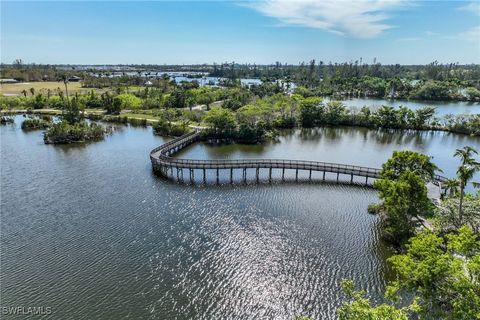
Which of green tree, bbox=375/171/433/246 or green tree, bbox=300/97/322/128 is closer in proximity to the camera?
green tree, bbox=375/171/433/246

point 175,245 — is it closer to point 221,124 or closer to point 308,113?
point 221,124

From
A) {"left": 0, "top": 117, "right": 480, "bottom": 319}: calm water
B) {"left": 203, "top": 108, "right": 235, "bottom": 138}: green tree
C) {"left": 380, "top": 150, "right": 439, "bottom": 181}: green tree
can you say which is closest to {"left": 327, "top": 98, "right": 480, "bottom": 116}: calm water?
{"left": 203, "top": 108, "right": 235, "bottom": 138}: green tree

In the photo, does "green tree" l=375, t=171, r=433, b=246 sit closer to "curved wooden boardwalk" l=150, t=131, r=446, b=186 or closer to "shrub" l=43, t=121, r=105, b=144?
"curved wooden boardwalk" l=150, t=131, r=446, b=186

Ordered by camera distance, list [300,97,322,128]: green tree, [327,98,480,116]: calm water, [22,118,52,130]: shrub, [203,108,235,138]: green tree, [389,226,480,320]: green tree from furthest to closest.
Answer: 1. [327,98,480,116]: calm water
2. [300,97,322,128]: green tree
3. [22,118,52,130]: shrub
4. [203,108,235,138]: green tree
5. [389,226,480,320]: green tree

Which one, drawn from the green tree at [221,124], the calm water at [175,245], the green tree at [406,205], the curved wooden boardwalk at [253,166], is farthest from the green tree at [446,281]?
the green tree at [221,124]

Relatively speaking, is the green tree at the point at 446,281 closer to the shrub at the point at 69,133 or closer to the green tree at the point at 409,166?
the green tree at the point at 409,166

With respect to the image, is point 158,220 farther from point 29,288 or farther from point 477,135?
point 477,135

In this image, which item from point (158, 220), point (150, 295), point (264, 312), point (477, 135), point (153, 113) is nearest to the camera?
point (264, 312)

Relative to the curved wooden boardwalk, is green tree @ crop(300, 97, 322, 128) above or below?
above

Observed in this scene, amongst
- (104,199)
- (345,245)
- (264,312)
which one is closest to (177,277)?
(264,312)
